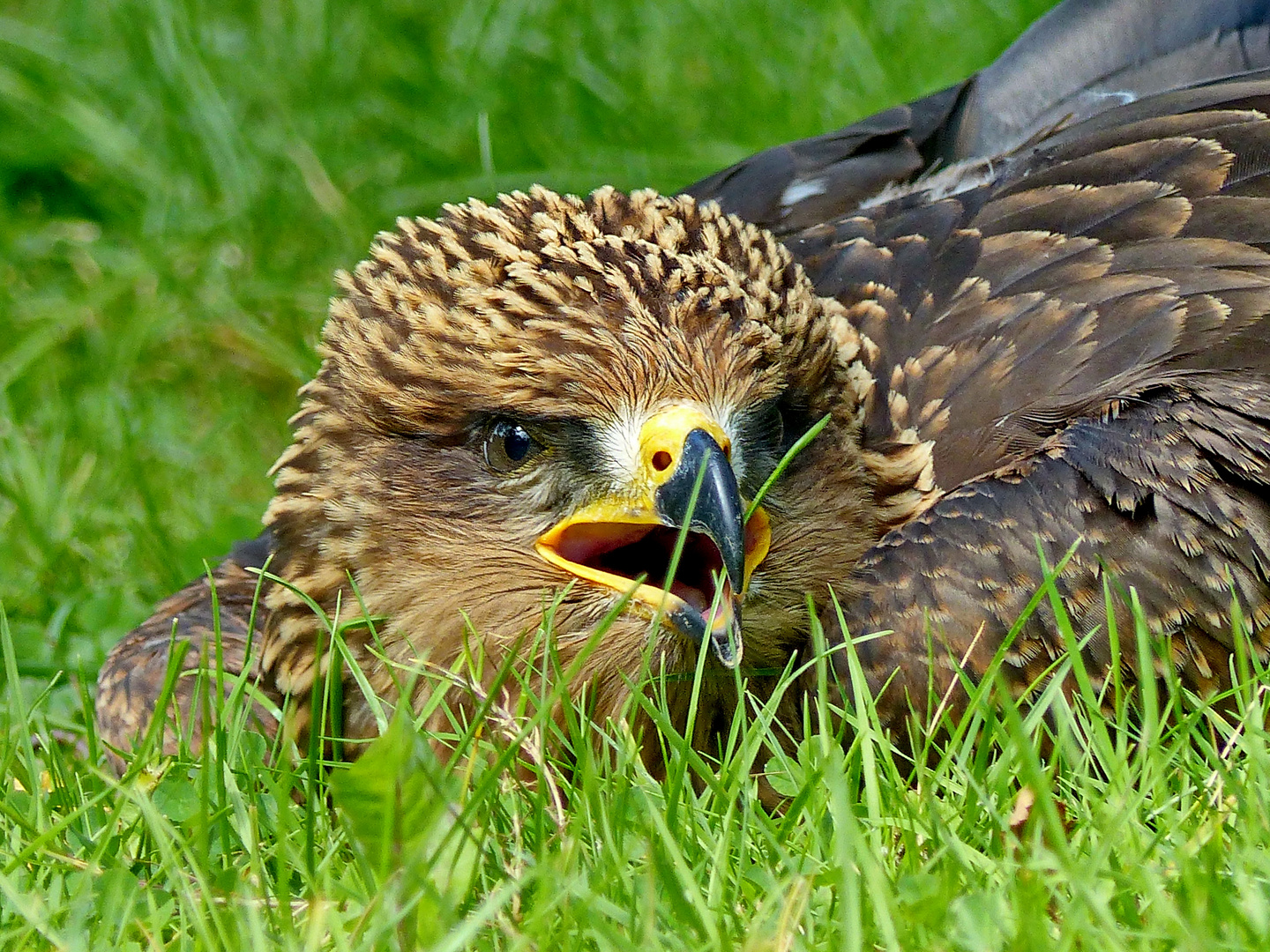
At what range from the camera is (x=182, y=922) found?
9.66ft

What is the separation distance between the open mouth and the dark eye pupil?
0.17 metres

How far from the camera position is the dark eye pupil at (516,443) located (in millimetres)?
3742

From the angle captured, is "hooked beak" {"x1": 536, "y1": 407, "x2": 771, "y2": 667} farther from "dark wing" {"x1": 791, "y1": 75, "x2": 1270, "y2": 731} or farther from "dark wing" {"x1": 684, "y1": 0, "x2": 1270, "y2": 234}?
"dark wing" {"x1": 684, "y1": 0, "x2": 1270, "y2": 234}

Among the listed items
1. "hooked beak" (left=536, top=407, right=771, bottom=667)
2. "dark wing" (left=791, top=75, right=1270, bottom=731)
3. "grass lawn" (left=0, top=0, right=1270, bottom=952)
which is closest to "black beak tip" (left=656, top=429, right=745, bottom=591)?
"hooked beak" (left=536, top=407, right=771, bottom=667)

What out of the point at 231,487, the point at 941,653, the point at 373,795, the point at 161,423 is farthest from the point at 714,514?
the point at 161,423

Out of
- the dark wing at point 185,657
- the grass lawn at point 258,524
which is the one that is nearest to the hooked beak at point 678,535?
the grass lawn at point 258,524

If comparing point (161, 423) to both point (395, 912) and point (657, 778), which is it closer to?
point (657, 778)

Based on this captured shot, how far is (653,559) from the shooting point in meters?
3.81

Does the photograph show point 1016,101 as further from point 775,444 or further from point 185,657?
point 185,657

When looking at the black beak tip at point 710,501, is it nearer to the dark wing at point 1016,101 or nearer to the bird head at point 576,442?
the bird head at point 576,442

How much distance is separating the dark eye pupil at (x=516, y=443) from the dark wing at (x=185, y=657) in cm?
87

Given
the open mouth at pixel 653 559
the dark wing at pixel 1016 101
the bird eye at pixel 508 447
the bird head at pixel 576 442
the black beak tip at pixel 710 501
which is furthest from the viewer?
the dark wing at pixel 1016 101

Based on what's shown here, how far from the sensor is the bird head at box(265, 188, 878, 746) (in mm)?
3611

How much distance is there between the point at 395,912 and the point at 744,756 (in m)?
0.81
